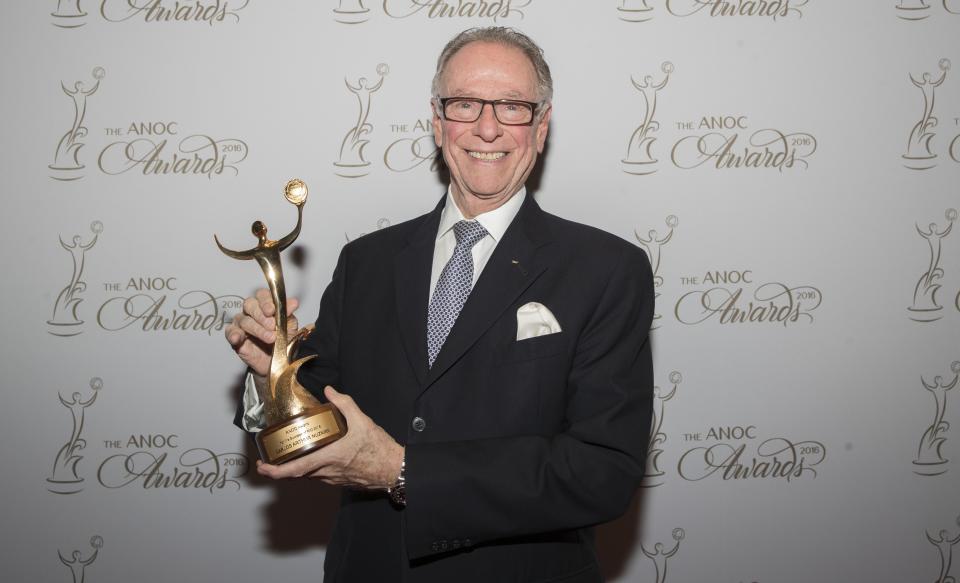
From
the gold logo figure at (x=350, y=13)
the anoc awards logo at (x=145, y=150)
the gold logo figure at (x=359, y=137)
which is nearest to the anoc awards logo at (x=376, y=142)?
the gold logo figure at (x=359, y=137)

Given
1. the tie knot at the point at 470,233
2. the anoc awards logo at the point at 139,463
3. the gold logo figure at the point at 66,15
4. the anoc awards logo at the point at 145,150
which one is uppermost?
the gold logo figure at the point at 66,15

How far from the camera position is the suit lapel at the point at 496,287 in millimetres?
1437

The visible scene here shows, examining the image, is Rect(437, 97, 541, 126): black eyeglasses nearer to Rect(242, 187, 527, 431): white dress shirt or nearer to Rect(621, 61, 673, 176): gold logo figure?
Rect(242, 187, 527, 431): white dress shirt

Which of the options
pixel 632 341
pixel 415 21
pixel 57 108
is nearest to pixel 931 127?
pixel 632 341

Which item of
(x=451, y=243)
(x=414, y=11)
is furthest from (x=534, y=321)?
(x=414, y=11)

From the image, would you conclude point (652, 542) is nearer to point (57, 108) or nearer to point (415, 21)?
point (415, 21)

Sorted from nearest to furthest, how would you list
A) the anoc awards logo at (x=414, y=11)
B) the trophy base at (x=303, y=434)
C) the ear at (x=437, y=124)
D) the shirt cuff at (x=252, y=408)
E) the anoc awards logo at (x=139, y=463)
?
1. the trophy base at (x=303, y=434)
2. the shirt cuff at (x=252, y=408)
3. the ear at (x=437, y=124)
4. the anoc awards logo at (x=414, y=11)
5. the anoc awards logo at (x=139, y=463)

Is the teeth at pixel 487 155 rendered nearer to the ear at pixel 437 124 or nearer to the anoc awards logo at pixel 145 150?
the ear at pixel 437 124

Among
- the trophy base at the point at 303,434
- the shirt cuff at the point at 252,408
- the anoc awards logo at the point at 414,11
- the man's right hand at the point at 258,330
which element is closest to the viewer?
the trophy base at the point at 303,434

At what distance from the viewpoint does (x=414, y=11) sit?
2.11 metres

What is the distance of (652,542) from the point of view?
7.38 feet

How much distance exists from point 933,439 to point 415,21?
1.85m

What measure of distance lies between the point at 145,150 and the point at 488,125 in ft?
3.52

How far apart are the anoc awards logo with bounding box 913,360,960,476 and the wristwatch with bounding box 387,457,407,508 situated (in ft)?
5.34
